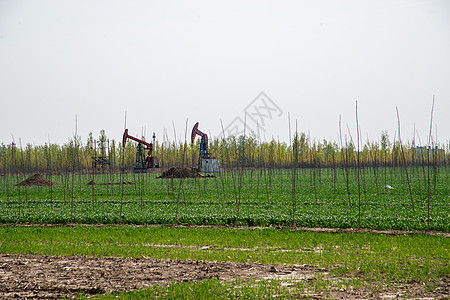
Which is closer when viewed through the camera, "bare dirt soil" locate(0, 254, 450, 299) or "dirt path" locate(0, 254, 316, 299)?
"bare dirt soil" locate(0, 254, 450, 299)

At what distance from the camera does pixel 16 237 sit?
1202 cm

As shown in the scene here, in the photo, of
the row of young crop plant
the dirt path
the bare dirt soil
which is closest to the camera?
the bare dirt soil

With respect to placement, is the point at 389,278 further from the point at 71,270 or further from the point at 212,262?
the point at 71,270

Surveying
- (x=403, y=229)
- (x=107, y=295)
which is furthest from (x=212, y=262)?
(x=403, y=229)

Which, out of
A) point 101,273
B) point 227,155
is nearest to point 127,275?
point 101,273

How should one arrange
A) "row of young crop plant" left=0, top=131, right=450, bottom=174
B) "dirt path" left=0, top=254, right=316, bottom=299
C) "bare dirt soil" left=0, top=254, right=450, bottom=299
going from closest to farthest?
1. "bare dirt soil" left=0, top=254, right=450, bottom=299
2. "dirt path" left=0, top=254, right=316, bottom=299
3. "row of young crop plant" left=0, top=131, right=450, bottom=174

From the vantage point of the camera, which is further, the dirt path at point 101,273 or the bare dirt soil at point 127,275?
the dirt path at point 101,273

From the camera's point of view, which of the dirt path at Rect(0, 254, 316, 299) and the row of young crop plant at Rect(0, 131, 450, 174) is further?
the row of young crop plant at Rect(0, 131, 450, 174)

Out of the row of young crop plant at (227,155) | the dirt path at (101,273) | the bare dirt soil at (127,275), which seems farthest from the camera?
the row of young crop plant at (227,155)

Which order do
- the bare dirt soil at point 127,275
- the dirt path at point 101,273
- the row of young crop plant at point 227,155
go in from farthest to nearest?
the row of young crop plant at point 227,155 < the dirt path at point 101,273 < the bare dirt soil at point 127,275

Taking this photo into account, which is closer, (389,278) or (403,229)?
(389,278)

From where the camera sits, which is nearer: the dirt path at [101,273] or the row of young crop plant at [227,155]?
the dirt path at [101,273]

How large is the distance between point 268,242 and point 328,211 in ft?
18.8

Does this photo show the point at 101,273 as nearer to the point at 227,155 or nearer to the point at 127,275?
the point at 127,275
